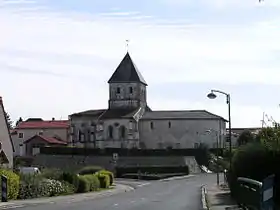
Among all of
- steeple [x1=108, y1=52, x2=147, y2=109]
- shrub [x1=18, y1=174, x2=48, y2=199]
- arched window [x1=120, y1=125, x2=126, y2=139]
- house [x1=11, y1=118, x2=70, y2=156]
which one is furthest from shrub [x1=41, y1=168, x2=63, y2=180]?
house [x1=11, y1=118, x2=70, y2=156]

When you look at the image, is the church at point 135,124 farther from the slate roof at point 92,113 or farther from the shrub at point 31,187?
the shrub at point 31,187

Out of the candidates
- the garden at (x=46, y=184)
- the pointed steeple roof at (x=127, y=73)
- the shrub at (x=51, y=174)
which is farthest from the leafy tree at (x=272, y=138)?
the pointed steeple roof at (x=127, y=73)

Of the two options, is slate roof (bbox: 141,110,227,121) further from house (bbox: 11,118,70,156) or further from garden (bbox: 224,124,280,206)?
garden (bbox: 224,124,280,206)

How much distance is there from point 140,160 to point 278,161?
97.0 meters

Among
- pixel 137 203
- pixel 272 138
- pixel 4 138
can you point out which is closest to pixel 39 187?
pixel 137 203

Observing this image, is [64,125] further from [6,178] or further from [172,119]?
[6,178]

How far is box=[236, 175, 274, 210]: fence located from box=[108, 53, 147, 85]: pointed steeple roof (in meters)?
127

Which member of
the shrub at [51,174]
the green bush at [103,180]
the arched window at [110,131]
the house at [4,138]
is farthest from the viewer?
the arched window at [110,131]

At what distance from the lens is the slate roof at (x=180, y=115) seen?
148 meters

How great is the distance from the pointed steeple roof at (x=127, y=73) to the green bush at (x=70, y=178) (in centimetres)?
9859

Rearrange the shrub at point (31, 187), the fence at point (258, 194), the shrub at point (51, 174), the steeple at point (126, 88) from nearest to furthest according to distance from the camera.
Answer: the fence at point (258, 194), the shrub at point (31, 187), the shrub at point (51, 174), the steeple at point (126, 88)

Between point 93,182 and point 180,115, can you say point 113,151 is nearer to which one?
point 180,115

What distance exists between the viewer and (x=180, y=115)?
5896 inches

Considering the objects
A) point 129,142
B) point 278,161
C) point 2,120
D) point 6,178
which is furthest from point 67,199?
point 129,142
